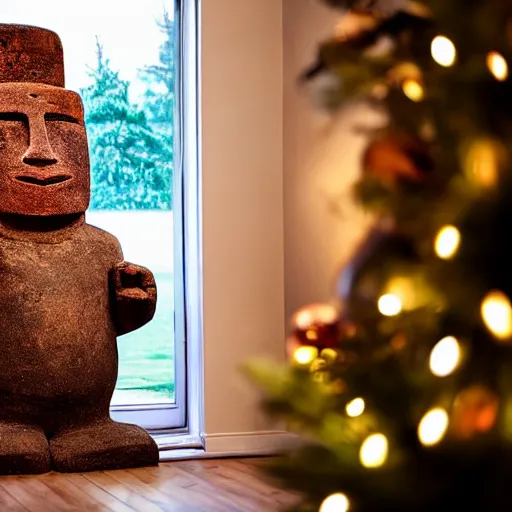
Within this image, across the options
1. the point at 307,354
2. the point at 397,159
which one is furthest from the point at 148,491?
the point at 397,159

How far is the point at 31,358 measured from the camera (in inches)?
121

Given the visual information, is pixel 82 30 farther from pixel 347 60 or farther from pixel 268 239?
pixel 347 60

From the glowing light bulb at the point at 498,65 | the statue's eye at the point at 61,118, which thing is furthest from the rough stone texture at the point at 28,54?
the glowing light bulb at the point at 498,65

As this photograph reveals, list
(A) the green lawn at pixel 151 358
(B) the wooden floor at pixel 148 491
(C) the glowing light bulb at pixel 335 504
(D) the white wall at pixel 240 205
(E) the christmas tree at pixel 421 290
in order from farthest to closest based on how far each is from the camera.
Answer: (A) the green lawn at pixel 151 358
(D) the white wall at pixel 240 205
(B) the wooden floor at pixel 148 491
(C) the glowing light bulb at pixel 335 504
(E) the christmas tree at pixel 421 290

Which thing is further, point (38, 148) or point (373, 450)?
point (38, 148)

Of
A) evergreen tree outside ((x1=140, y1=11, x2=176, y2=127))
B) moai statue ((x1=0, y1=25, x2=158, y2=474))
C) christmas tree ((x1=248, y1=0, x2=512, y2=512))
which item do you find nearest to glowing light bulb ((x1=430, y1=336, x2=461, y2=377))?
christmas tree ((x1=248, y1=0, x2=512, y2=512))

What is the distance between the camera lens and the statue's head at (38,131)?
313 cm

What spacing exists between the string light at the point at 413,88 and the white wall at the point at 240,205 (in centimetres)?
261

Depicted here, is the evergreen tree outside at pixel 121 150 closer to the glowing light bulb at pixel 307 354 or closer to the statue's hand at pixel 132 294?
the statue's hand at pixel 132 294

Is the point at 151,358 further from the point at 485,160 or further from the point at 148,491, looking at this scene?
the point at 485,160

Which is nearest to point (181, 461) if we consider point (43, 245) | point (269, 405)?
point (43, 245)

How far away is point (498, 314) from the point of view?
32.4 inches

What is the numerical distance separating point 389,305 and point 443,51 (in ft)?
0.92

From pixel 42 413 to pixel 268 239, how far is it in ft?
3.67
